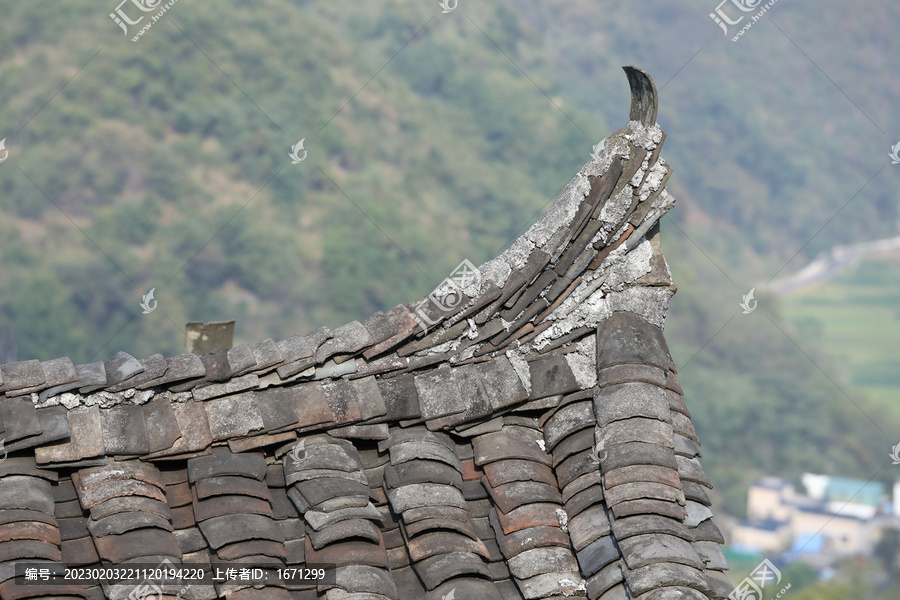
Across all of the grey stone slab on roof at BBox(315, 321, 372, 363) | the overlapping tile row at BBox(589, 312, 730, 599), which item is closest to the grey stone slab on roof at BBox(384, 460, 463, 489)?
the grey stone slab on roof at BBox(315, 321, 372, 363)

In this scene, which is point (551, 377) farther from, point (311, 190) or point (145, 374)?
point (311, 190)

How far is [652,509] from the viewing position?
5.12 meters

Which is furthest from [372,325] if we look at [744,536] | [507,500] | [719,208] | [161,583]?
[719,208]

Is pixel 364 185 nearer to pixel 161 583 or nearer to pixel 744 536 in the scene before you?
pixel 744 536

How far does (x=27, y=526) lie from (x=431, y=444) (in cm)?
216

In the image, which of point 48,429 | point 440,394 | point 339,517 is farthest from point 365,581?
point 48,429

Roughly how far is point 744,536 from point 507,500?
103m

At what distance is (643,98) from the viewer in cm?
605

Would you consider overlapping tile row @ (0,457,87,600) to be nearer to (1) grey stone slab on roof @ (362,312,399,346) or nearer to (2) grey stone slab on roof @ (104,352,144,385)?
(2) grey stone slab on roof @ (104,352,144,385)

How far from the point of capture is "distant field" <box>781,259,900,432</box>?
451 ft

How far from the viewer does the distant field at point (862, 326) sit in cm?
13750

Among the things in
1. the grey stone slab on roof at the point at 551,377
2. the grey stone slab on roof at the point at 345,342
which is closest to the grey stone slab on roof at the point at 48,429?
the grey stone slab on roof at the point at 345,342

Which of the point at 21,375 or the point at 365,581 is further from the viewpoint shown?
the point at 21,375

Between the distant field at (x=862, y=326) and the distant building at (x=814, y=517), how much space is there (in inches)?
624
